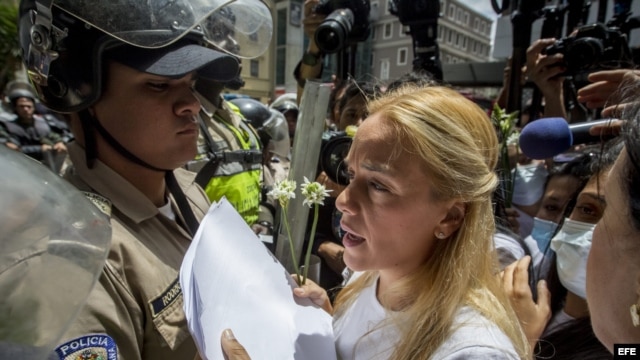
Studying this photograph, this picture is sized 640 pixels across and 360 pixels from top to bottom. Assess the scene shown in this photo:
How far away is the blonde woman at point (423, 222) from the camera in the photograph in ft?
3.24

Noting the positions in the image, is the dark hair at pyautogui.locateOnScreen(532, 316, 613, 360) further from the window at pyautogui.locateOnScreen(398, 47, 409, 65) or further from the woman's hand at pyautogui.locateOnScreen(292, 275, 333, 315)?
the window at pyautogui.locateOnScreen(398, 47, 409, 65)

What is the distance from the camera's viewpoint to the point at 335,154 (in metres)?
1.85

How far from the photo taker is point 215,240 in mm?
1082

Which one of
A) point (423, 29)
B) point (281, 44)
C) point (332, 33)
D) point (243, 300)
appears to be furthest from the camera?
point (281, 44)

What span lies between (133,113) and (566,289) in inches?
74.6

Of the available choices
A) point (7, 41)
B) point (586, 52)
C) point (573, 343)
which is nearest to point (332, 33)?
point (586, 52)

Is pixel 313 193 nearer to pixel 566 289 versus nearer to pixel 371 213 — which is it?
pixel 371 213

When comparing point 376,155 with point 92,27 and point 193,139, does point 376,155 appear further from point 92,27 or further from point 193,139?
point 92,27

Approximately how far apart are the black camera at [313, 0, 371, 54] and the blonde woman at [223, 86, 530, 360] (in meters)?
1.65

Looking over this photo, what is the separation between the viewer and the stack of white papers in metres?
0.92

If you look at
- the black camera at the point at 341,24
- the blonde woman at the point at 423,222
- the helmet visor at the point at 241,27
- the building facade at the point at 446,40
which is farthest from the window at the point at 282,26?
the blonde woman at the point at 423,222

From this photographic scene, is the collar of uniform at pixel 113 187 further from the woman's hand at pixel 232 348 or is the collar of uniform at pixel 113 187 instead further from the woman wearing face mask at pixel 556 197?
the woman wearing face mask at pixel 556 197

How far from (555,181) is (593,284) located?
1.64 meters

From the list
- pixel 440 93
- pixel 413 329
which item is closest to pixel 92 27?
pixel 440 93
